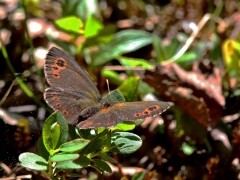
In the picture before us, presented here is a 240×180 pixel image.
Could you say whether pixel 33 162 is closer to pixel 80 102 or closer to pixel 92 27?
pixel 80 102

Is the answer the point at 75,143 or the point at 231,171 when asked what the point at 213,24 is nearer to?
the point at 231,171

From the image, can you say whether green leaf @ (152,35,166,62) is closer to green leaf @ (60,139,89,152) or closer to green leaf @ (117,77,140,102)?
green leaf @ (117,77,140,102)

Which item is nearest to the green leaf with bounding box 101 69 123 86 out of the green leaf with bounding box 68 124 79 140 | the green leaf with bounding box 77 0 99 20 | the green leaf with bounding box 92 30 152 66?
the green leaf with bounding box 92 30 152 66

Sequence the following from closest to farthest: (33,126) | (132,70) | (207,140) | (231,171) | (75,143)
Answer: (75,143), (33,126), (231,171), (207,140), (132,70)

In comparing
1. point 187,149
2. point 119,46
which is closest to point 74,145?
point 187,149

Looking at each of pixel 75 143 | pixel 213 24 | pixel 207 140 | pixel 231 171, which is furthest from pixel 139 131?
pixel 213 24

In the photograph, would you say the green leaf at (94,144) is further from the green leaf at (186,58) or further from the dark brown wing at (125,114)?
the green leaf at (186,58)
